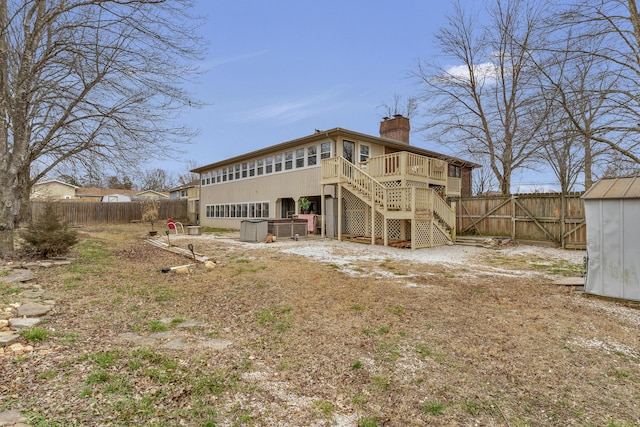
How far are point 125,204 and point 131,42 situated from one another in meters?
23.7

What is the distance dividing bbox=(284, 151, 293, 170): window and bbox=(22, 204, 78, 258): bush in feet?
36.1

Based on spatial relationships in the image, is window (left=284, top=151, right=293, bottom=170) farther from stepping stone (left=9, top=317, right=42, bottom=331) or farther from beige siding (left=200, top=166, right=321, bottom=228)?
stepping stone (left=9, top=317, right=42, bottom=331)

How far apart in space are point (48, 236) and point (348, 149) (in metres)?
11.7

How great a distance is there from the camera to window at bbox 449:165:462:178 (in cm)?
2260

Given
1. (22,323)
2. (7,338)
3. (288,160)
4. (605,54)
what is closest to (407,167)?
(605,54)

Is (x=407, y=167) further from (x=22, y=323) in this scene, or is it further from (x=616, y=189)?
(x=22, y=323)

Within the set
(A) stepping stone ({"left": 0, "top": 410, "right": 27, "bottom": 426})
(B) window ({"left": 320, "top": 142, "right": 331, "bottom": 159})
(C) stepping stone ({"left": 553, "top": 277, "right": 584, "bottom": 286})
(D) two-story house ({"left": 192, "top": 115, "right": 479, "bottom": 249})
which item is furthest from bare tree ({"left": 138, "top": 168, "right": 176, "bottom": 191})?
(A) stepping stone ({"left": 0, "top": 410, "right": 27, "bottom": 426})

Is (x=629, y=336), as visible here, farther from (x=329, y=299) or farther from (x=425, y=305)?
(x=329, y=299)

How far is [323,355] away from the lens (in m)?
3.31

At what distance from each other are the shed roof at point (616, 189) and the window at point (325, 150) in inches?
426

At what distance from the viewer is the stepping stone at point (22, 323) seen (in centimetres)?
357

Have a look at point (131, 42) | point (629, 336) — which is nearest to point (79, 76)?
point (131, 42)

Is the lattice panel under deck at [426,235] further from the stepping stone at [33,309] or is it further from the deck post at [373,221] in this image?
the stepping stone at [33,309]

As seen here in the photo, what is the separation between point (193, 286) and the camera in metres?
6.19
